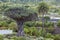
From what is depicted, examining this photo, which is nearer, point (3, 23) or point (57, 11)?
point (3, 23)

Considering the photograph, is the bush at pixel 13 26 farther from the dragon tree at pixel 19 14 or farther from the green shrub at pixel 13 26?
the dragon tree at pixel 19 14

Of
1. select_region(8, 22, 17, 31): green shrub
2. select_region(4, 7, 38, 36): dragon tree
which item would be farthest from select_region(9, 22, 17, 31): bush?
select_region(4, 7, 38, 36): dragon tree

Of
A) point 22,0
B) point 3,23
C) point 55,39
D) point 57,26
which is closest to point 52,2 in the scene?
point 22,0

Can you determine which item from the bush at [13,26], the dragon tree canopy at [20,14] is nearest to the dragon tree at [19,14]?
the dragon tree canopy at [20,14]

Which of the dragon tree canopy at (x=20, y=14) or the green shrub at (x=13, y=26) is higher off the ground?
the dragon tree canopy at (x=20, y=14)

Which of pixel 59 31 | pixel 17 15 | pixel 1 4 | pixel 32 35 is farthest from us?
pixel 1 4

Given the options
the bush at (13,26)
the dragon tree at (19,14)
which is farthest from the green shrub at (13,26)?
the dragon tree at (19,14)

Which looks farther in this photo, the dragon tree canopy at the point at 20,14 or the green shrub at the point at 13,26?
the green shrub at the point at 13,26

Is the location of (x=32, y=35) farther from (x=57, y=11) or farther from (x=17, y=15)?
(x=57, y=11)

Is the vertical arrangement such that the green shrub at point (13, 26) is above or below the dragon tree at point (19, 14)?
below

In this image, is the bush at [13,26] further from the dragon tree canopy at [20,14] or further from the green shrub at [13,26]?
the dragon tree canopy at [20,14]

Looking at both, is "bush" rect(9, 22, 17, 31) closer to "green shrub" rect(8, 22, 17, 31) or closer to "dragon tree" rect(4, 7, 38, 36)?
"green shrub" rect(8, 22, 17, 31)
